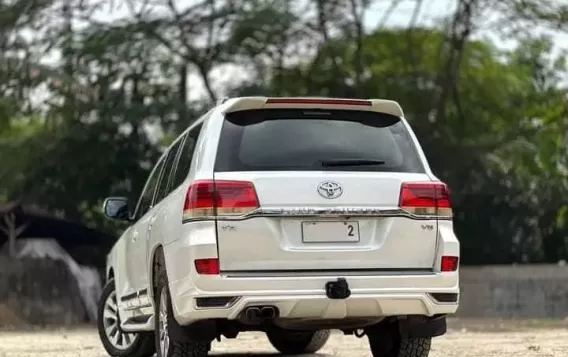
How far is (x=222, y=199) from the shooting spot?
648 cm

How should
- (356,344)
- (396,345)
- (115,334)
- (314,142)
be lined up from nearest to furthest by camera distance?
(314,142)
(396,345)
(115,334)
(356,344)

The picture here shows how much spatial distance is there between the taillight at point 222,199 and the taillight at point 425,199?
3.21 feet

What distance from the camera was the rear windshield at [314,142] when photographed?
6.77 meters

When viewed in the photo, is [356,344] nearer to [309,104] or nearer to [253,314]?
[309,104]

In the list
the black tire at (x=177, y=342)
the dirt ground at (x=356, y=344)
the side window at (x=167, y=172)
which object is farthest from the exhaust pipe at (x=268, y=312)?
the dirt ground at (x=356, y=344)

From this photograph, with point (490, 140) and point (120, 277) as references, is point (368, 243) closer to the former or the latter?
point (120, 277)

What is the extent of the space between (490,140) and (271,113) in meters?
15.1

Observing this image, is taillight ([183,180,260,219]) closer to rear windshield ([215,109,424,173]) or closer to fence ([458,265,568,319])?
rear windshield ([215,109,424,173])

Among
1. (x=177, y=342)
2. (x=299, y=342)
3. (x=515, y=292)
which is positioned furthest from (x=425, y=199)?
(x=515, y=292)

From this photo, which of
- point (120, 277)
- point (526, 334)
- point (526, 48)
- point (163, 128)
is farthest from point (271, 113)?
point (526, 48)

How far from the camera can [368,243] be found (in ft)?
21.7

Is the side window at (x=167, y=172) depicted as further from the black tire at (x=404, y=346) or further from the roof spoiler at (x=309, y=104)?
the black tire at (x=404, y=346)

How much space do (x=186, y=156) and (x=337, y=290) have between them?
5.47ft

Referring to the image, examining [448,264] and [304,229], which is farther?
[448,264]
